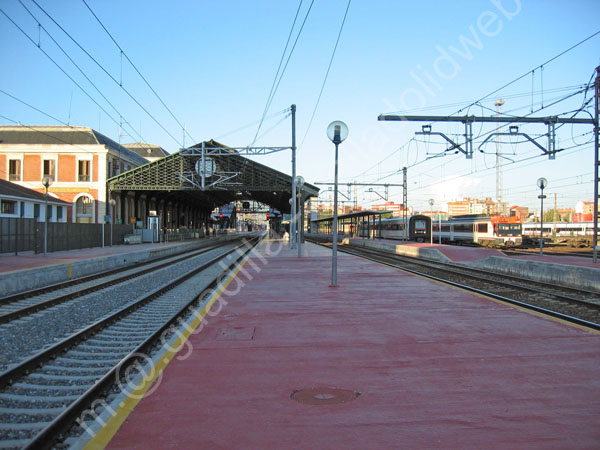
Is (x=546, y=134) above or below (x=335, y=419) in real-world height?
above

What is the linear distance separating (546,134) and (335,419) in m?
16.8

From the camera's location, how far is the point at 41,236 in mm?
23750

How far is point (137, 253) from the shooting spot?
24.8 m

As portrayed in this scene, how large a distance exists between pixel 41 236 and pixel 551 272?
23118mm

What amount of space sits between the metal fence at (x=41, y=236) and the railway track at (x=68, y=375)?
16.6 m

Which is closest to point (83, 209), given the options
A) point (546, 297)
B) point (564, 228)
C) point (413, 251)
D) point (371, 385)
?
point (413, 251)

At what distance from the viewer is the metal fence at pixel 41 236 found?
2212 centimetres

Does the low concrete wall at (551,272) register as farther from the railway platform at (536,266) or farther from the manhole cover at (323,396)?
the manhole cover at (323,396)

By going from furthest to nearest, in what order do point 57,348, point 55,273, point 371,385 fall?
point 55,273 → point 57,348 → point 371,385

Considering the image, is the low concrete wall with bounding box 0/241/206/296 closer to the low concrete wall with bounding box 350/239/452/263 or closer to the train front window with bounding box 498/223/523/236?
the low concrete wall with bounding box 350/239/452/263

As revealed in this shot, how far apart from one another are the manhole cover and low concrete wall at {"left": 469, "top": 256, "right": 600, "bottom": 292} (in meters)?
11.0

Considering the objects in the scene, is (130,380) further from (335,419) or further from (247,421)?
(335,419)

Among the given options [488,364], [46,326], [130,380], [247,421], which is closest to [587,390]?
A: [488,364]

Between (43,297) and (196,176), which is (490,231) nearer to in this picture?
(196,176)
